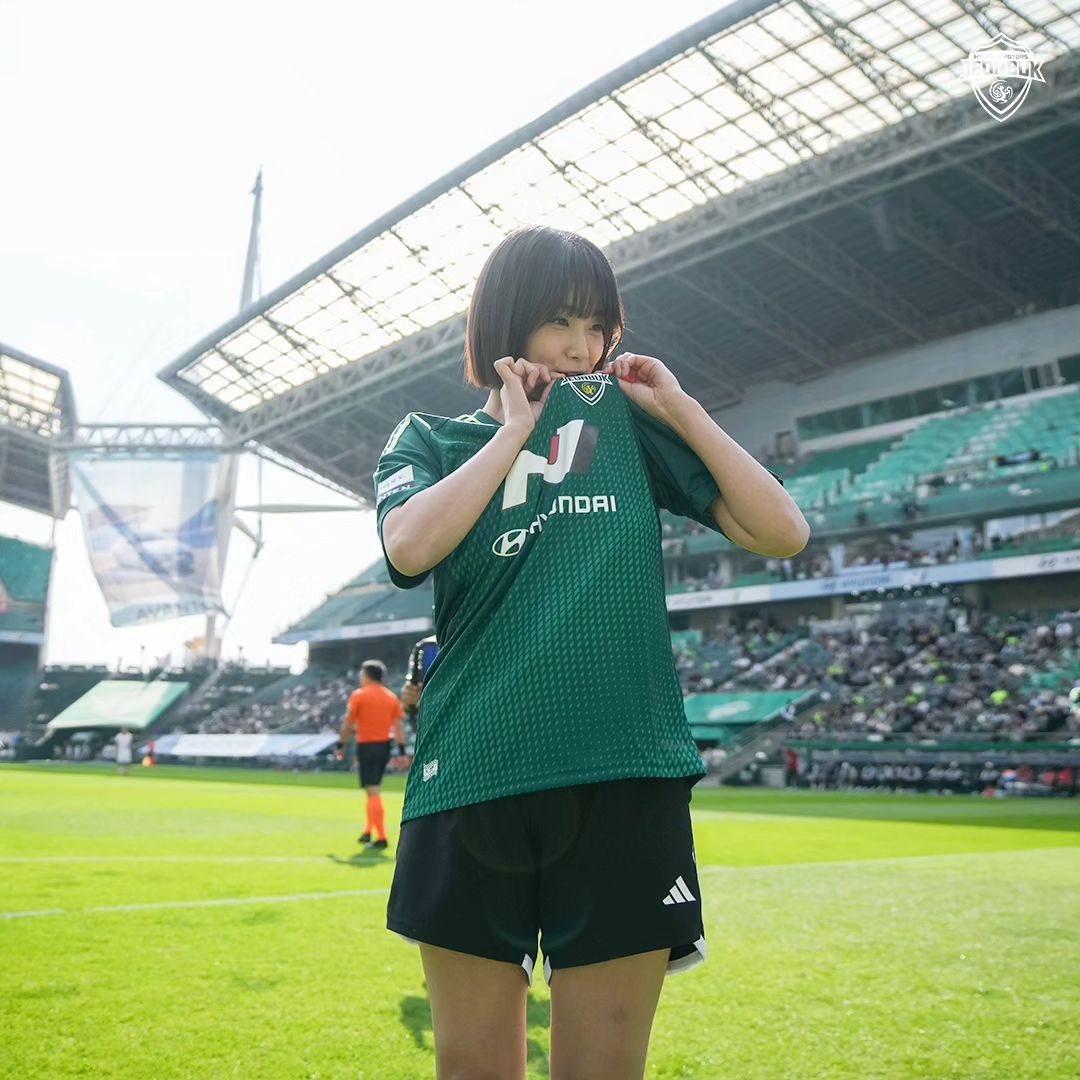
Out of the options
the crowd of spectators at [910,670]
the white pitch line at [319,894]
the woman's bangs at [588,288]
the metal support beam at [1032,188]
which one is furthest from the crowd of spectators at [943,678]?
the woman's bangs at [588,288]

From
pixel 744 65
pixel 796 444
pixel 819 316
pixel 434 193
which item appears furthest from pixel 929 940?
pixel 796 444

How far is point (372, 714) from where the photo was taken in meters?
9.89

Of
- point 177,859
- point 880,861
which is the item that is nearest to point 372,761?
point 177,859

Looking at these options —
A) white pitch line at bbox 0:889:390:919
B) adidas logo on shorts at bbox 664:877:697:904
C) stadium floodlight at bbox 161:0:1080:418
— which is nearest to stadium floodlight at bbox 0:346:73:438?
stadium floodlight at bbox 161:0:1080:418

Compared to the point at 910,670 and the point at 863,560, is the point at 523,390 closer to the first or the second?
the point at 910,670

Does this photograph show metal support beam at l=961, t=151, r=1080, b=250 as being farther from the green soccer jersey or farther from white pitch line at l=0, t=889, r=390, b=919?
the green soccer jersey

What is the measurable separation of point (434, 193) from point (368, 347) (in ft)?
31.1

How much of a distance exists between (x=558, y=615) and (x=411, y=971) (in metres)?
2.95

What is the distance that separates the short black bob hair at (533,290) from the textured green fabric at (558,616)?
135mm

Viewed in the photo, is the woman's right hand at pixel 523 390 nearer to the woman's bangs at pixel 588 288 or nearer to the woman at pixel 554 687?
the woman at pixel 554 687

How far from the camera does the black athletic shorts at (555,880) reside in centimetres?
151

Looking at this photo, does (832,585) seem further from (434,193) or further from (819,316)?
(434,193)

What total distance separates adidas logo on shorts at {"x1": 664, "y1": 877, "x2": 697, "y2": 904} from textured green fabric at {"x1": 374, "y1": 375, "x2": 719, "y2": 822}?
161 millimetres

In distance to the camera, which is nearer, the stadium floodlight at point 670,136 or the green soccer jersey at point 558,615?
the green soccer jersey at point 558,615
